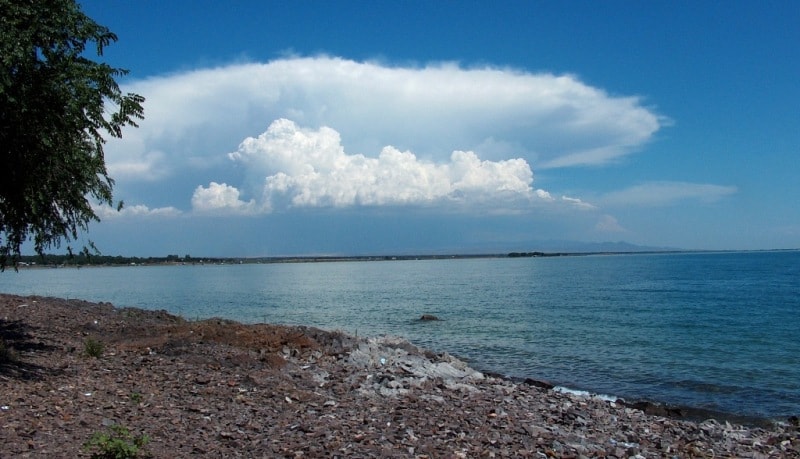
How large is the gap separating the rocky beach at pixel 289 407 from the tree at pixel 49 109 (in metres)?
3.38

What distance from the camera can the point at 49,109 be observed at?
12.0 metres

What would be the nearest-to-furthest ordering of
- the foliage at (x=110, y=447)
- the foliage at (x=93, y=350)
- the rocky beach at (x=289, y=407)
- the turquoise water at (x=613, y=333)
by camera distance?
the foliage at (x=110, y=447), the rocky beach at (x=289, y=407), the foliage at (x=93, y=350), the turquoise water at (x=613, y=333)

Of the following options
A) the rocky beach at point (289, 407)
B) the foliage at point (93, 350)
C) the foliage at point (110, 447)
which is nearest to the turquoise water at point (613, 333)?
the rocky beach at point (289, 407)

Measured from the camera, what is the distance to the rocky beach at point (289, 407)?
30.5 ft

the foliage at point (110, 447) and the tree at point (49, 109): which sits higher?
the tree at point (49, 109)

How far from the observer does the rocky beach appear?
30.5ft

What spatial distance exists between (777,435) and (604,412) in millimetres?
4054

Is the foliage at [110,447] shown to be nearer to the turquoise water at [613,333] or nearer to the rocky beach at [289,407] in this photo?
the rocky beach at [289,407]

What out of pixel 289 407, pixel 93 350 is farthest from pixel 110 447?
pixel 93 350

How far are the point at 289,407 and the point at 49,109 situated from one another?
24.2 ft

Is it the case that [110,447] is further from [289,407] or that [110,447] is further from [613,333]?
[613,333]

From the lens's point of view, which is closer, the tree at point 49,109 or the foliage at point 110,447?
the foliage at point 110,447

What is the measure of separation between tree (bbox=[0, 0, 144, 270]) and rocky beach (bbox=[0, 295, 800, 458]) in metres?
3.38

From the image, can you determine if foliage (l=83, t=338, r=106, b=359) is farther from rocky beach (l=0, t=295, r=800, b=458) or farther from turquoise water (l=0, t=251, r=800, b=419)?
turquoise water (l=0, t=251, r=800, b=419)
